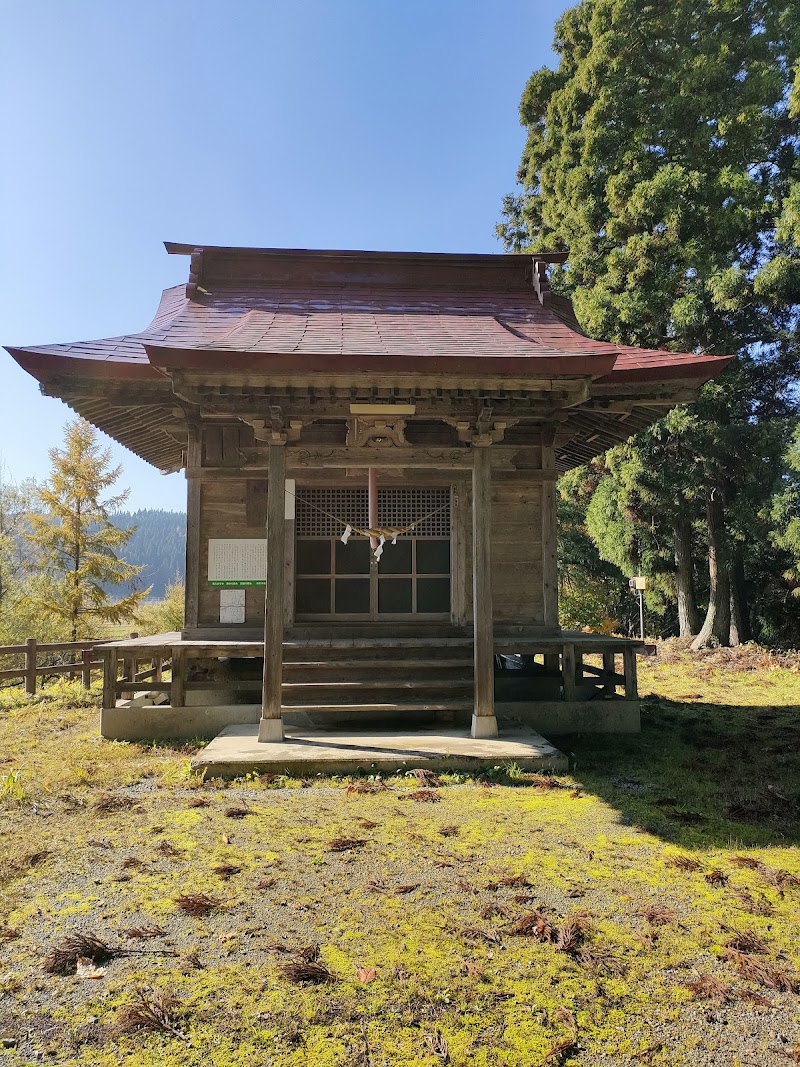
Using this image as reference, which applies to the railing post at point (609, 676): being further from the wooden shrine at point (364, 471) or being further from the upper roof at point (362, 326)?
the upper roof at point (362, 326)

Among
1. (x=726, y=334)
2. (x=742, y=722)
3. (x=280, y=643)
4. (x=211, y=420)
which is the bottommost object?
(x=742, y=722)

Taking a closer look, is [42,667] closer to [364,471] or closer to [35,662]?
[35,662]

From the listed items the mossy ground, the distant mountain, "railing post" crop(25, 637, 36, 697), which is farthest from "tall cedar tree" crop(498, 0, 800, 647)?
the distant mountain

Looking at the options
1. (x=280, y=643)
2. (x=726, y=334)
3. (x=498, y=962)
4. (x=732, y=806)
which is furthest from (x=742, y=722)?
(x=726, y=334)

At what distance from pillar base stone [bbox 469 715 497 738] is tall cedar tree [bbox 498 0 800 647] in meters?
10.0

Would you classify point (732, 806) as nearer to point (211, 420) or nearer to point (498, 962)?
point (498, 962)

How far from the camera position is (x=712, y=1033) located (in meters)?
2.20

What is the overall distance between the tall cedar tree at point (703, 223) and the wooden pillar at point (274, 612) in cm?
1077

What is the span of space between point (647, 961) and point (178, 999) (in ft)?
6.23

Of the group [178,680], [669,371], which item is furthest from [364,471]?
[669,371]

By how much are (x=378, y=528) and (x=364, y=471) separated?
1.04 m

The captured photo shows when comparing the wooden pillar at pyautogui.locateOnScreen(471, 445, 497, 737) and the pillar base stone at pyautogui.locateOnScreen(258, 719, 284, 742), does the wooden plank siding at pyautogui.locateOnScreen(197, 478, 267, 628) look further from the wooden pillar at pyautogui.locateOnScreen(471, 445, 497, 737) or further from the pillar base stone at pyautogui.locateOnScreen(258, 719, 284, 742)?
the wooden pillar at pyautogui.locateOnScreen(471, 445, 497, 737)

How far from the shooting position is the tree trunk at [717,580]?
14.8 meters

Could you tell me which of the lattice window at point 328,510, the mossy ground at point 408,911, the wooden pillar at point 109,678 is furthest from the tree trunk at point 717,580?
the wooden pillar at point 109,678
